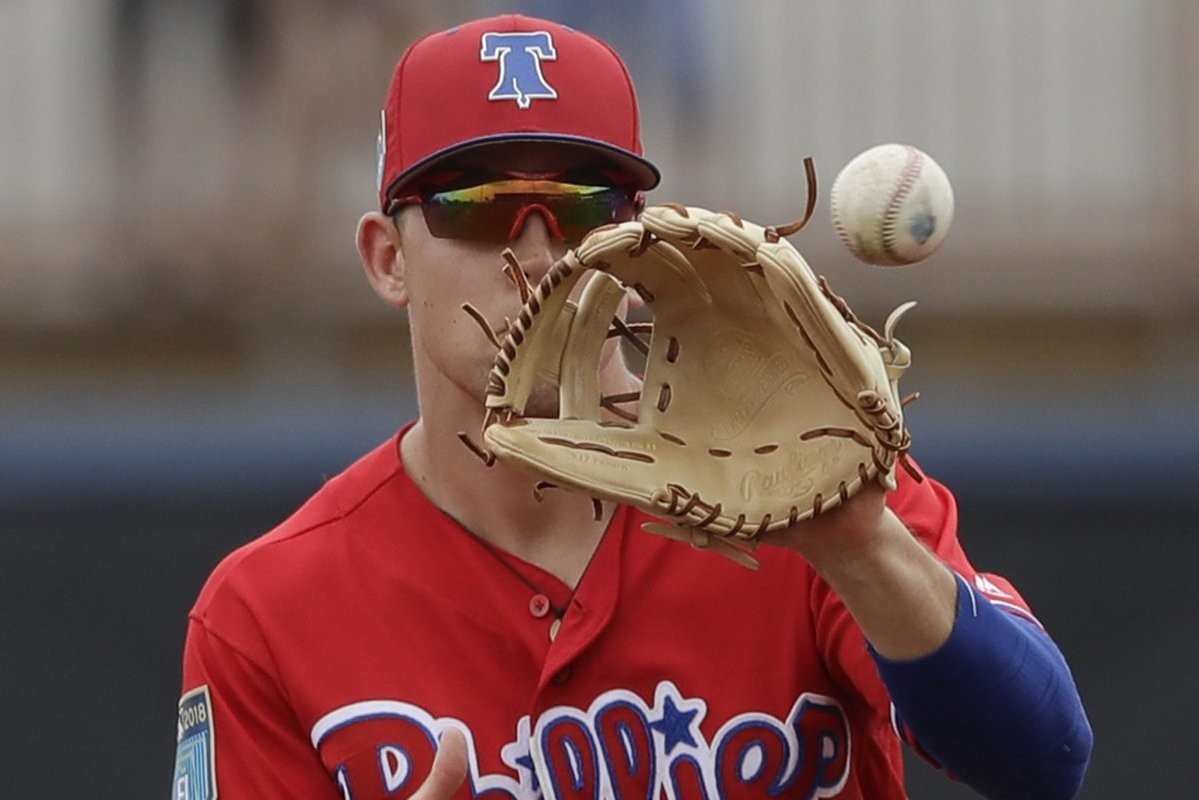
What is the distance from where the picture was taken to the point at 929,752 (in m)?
2.25

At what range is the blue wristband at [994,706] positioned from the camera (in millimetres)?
2156

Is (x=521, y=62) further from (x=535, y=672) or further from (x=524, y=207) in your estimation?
(x=535, y=672)

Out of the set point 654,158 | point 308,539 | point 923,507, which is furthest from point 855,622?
point 654,158

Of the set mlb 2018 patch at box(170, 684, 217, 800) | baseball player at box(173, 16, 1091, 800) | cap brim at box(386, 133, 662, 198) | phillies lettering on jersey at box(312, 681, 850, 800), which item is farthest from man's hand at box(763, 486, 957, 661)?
mlb 2018 patch at box(170, 684, 217, 800)

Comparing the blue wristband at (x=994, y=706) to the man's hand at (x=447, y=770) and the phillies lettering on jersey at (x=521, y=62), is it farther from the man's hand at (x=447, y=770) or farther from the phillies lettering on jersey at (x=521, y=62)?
the phillies lettering on jersey at (x=521, y=62)

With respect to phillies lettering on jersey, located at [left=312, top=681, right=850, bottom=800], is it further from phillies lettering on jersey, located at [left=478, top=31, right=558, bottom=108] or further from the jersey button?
phillies lettering on jersey, located at [left=478, top=31, right=558, bottom=108]

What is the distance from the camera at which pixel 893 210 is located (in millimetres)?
2359

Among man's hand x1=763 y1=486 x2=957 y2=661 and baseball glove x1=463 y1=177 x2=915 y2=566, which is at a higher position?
baseball glove x1=463 y1=177 x2=915 y2=566

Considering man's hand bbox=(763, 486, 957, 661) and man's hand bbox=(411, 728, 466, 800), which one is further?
man's hand bbox=(411, 728, 466, 800)

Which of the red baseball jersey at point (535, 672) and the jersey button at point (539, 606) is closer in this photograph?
the red baseball jersey at point (535, 672)

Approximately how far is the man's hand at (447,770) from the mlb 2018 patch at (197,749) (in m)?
0.44

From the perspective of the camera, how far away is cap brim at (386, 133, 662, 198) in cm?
262

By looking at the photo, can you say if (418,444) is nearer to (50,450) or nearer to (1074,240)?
(50,450)

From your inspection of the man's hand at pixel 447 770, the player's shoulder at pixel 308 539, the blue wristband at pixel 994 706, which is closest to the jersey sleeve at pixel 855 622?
the blue wristband at pixel 994 706
